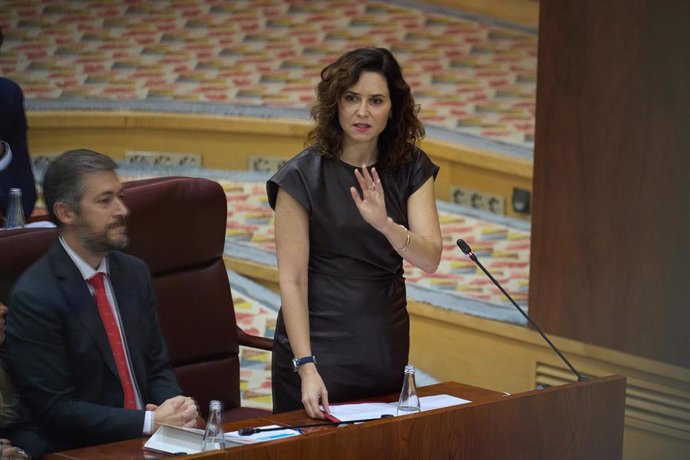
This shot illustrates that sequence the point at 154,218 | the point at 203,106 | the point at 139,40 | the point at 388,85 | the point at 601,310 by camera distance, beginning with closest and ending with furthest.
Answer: the point at 388,85, the point at 154,218, the point at 601,310, the point at 203,106, the point at 139,40

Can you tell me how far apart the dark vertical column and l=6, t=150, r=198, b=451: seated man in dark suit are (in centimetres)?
174

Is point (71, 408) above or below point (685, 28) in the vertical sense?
below

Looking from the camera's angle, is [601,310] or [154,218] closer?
[154,218]

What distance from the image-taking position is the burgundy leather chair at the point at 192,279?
3.00 meters

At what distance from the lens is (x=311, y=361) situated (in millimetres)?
2416

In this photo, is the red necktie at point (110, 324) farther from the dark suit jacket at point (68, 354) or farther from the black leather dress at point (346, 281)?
the black leather dress at point (346, 281)

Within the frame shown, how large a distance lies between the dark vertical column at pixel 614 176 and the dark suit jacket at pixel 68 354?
5.94 ft

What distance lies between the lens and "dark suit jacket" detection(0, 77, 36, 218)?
139 inches

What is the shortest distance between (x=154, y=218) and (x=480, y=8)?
4.81 metres

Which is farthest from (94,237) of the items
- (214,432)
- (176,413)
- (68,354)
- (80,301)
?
(214,432)

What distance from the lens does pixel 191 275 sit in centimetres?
312

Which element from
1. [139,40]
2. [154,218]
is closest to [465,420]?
[154,218]

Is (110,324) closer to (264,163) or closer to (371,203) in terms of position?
(371,203)

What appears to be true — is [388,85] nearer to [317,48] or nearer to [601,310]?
[601,310]
